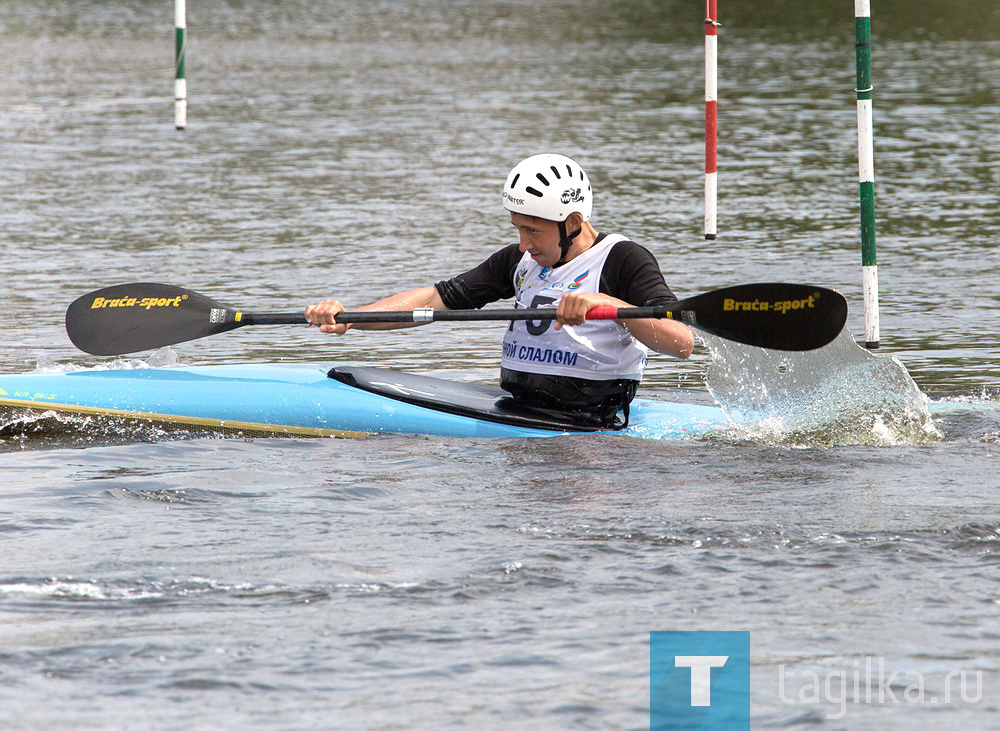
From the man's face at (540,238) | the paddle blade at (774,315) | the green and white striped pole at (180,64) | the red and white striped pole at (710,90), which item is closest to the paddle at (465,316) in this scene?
the paddle blade at (774,315)

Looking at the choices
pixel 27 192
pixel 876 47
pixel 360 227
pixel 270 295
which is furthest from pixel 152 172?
pixel 876 47

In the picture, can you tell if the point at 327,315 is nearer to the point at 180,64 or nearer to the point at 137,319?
the point at 137,319

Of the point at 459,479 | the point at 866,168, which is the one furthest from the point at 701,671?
the point at 866,168

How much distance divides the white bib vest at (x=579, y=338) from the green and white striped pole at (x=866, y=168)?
71.3 inches

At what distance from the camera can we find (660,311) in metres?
5.45

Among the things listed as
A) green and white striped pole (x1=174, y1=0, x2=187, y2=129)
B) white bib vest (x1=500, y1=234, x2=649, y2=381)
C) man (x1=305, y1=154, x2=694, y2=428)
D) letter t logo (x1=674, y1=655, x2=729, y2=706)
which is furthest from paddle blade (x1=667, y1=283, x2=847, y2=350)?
green and white striped pole (x1=174, y1=0, x2=187, y2=129)

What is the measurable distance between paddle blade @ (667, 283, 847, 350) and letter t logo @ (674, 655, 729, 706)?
82.5 inches

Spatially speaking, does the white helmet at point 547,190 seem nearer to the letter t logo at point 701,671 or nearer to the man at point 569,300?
the man at point 569,300

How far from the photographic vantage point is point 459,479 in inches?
208

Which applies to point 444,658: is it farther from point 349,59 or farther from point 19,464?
point 349,59

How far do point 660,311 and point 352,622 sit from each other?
1997 millimetres

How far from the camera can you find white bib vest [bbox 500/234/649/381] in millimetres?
5734

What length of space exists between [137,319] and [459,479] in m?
1.98

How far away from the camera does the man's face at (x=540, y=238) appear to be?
18.6 ft
